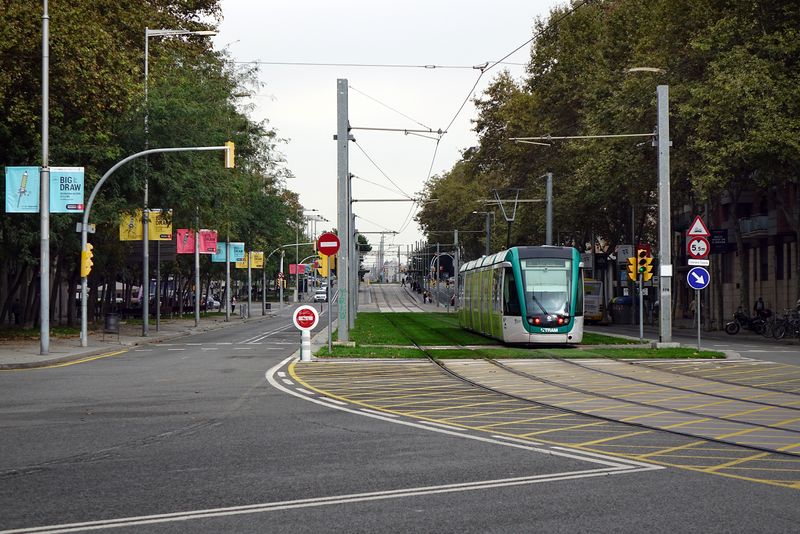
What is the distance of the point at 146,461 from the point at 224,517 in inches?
121

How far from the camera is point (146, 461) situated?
10.7 meters

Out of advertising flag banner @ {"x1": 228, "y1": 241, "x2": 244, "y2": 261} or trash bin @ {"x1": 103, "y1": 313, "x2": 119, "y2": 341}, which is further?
advertising flag banner @ {"x1": 228, "y1": 241, "x2": 244, "y2": 261}

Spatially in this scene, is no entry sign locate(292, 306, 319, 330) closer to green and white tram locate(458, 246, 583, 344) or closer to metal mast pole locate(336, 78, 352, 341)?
metal mast pole locate(336, 78, 352, 341)

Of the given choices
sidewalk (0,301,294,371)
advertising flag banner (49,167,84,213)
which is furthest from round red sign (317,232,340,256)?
sidewalk (0,301,294,371)

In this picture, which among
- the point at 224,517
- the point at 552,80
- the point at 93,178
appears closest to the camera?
the point at 224,517

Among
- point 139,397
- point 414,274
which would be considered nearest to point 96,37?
point 139,397

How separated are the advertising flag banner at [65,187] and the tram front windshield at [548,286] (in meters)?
13.3

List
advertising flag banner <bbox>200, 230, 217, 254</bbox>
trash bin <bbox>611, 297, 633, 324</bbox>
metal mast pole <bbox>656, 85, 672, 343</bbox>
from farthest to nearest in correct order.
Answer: trash bin <bbox>611, 297, 633, 324</bbox> → advertising flag banner <bbox>200, 230, 217, 254</bbox> → metal mast pole <bbox>656, 85, 672, 343</bbox>

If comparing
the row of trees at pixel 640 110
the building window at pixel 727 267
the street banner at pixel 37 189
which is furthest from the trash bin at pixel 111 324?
the building window at pixel 727 267

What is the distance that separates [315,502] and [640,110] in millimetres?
40105

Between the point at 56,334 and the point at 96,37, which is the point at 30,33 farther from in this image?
the point at 56,334

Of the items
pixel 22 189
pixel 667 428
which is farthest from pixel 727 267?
pixel 667 428

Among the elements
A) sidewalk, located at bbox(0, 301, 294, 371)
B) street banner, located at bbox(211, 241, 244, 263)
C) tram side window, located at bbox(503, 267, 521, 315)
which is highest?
street banner, located at bbox(211, 241, 244, 263)

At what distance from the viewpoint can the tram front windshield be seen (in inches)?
1287
